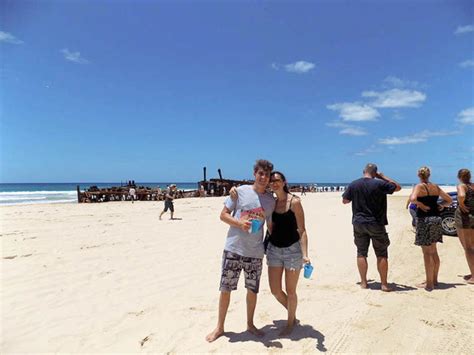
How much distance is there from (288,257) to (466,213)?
12.4ft

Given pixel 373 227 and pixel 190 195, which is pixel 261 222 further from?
pixel 190 195

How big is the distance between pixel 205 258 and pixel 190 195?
3103 centimetres

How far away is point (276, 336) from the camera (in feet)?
12.4

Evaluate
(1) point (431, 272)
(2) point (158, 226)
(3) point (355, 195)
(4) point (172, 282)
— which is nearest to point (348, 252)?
(1) point (431, 272)

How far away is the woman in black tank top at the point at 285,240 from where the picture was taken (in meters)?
3.61

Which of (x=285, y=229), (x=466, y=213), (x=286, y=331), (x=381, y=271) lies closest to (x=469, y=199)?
(x=466, y=213)

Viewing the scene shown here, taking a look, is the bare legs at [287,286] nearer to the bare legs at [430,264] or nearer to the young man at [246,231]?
the young man at [246,231]

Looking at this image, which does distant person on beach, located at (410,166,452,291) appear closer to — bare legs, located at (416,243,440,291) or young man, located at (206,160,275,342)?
bare legs, located at (416,243,440,291)

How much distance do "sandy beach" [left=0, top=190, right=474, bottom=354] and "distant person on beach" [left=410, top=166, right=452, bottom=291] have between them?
0.53 m

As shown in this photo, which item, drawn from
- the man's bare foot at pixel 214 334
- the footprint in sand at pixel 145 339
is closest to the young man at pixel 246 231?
the man's bare foot at pixel 214 334

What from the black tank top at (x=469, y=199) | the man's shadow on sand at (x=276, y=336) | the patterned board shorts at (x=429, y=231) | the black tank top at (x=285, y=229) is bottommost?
the man's shadow on sand at (x=276, y=336)

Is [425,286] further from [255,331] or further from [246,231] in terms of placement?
[246,231]

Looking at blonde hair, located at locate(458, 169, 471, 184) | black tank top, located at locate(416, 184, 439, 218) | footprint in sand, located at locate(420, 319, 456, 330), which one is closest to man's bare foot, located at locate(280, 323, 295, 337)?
footprint in sand, located at locate(420, 319, 456, 330)

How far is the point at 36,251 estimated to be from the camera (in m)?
7.80
